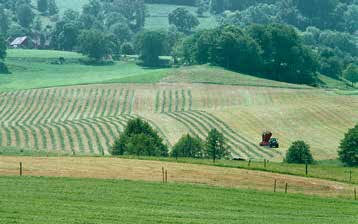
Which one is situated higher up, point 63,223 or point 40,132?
point 63,223

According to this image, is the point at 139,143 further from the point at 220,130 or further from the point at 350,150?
the point at 220,130

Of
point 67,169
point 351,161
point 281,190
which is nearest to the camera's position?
point 281,190

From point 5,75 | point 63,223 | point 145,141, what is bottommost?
point 5,75

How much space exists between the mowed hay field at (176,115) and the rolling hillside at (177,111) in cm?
12

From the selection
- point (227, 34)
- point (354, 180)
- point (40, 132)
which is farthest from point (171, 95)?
point (354, 180)

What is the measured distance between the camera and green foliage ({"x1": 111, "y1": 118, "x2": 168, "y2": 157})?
83.4 metres

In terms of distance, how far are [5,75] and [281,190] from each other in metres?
125

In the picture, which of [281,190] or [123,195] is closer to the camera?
[123,195]

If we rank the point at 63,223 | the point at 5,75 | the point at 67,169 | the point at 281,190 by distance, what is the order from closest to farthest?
the point at 63,223 < the point at 281,190 < the point at 67,169 < the point at 5,75

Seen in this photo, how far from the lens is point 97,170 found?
6688cm

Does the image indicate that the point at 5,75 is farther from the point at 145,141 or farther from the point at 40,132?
the point at 145,141

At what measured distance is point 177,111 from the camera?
124m

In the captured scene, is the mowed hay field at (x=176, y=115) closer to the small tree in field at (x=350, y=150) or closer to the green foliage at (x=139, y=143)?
the green foliage at (x=139, y=143)

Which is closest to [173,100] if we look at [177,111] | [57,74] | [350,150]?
[177,111]
